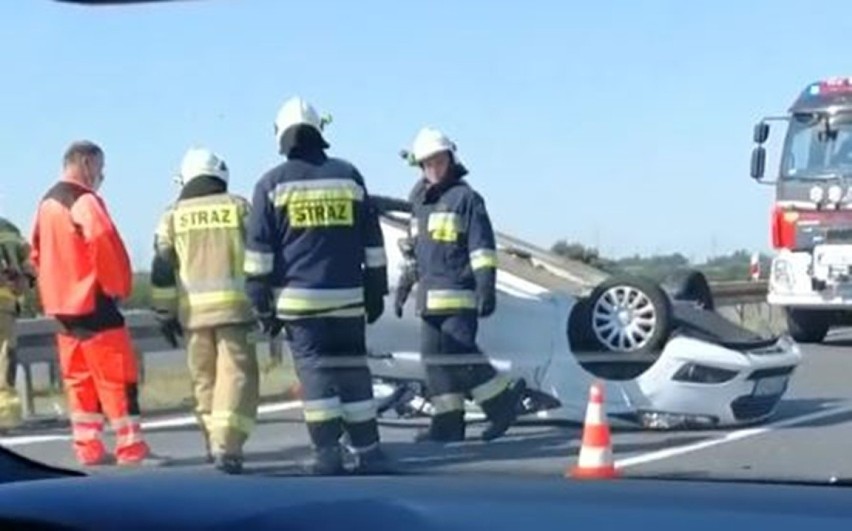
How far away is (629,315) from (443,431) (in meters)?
0.40

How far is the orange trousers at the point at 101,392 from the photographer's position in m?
4.09

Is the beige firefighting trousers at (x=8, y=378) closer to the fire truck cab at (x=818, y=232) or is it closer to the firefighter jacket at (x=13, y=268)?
the firefighter jacket at (x=13, y=268)

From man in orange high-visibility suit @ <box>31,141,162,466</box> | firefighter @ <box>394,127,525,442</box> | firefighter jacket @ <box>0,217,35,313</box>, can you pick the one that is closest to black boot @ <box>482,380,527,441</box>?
firefighter @ <box>394,127,525,442</box>

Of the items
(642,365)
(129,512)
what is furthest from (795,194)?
(129,512)

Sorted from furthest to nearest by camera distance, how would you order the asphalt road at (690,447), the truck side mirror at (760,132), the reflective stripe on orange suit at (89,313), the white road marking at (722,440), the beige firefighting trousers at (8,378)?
1. the beige firefighting trousers at (8,378)
2. the reflective stripe on orange suit at (89,313)
3. the white road marking at (722,440)
4. the asphalt road at (690,447)
5. the truck side mirror at (760,132)

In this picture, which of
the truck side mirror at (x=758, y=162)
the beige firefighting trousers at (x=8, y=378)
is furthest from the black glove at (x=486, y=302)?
the beige firefighting trousers at (x=8, y=378)

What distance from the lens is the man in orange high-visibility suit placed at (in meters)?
3.84

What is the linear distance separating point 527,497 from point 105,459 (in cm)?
123

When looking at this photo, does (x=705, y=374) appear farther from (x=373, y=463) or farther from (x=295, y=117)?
(x=295, y=117)

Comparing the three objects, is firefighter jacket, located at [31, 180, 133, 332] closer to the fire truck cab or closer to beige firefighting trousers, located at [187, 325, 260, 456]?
beige firefighting trousers, located at [187, 325, 260, 456]

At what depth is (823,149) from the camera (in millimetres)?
3732

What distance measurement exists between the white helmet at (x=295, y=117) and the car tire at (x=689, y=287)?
1.82 feet

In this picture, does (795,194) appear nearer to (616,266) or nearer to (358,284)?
(616,266)

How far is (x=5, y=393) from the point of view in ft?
14.8
